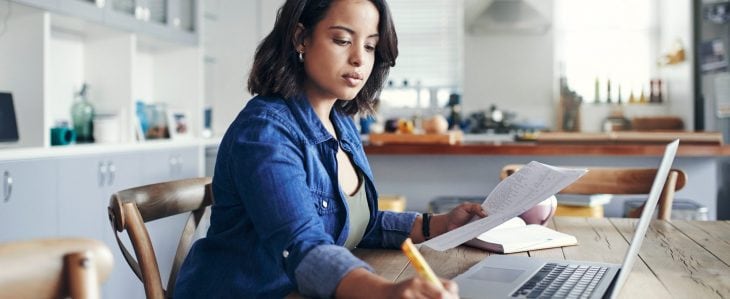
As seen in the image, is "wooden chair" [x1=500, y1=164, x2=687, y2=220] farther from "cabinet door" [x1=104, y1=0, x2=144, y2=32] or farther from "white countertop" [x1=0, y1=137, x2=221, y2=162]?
"cabinet door" [x1=104, y1=0, x2=144, y2=32]

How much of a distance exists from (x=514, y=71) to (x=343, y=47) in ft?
18.4

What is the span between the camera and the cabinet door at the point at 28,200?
2.58m

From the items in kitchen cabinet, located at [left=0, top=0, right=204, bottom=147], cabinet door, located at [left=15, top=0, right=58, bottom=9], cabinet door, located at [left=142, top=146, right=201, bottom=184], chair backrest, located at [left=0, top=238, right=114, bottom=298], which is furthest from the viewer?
cabinet door, located at [left=142, top=146, right=201, bottom=184]

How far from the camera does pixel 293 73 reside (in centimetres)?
134

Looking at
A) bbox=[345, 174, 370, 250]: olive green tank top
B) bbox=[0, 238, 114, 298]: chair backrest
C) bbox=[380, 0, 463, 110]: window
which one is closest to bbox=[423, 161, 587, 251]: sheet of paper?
bbox=[345, 174, 370, 250]: olive green tank top

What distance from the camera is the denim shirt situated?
39.4 inches

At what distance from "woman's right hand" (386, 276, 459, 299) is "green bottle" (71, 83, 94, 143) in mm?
3037

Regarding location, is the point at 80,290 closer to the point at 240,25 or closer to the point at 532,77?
the point at 240,25

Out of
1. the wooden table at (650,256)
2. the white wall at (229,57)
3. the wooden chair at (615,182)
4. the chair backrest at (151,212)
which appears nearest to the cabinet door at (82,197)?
the chair backrest at (151,212)

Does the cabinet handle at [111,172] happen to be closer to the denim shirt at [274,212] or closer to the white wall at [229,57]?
the denim shirt at [274,212]

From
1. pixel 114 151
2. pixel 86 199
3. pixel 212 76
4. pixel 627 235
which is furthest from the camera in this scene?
pixel 212 76

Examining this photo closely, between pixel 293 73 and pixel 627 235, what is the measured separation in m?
0.82

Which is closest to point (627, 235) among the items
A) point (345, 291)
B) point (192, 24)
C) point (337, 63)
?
point (337, 63)

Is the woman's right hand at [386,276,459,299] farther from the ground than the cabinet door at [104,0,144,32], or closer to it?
closer to it
